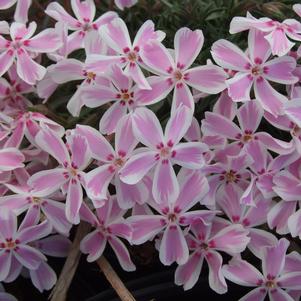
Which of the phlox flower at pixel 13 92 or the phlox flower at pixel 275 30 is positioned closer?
the phlox flower at pixel 275 30

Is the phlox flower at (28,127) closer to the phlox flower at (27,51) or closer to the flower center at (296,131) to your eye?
the phlox flower at (27,51)

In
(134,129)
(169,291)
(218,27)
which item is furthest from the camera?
(218,27)

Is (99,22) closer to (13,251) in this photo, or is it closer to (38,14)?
(38,14)

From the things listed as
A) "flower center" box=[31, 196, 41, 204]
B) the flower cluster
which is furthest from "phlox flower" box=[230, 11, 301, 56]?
"flower center" box=[31, 196, 41, 204]

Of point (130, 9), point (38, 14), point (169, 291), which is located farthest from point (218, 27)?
point (169, 291)

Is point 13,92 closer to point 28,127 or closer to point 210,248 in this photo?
point 28,127

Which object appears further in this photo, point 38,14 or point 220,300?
point 38,14

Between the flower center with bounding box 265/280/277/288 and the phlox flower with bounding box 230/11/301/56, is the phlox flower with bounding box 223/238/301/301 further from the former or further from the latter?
the phlox flower with bounding box 230/11/301/56

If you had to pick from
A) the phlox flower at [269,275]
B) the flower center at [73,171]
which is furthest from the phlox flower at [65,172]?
the phlox flower at [269,275]
